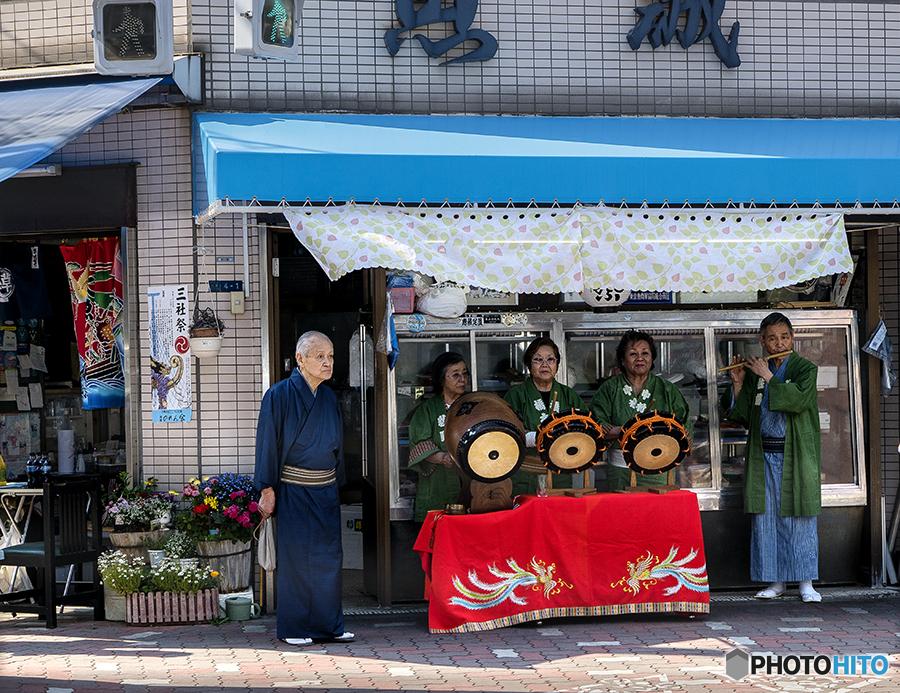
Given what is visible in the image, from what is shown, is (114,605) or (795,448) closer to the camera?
(114,605)

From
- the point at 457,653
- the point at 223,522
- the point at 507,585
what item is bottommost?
the point at 457,653

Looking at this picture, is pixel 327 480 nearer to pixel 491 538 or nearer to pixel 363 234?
pixel 491 538

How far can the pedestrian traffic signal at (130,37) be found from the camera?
232 inches

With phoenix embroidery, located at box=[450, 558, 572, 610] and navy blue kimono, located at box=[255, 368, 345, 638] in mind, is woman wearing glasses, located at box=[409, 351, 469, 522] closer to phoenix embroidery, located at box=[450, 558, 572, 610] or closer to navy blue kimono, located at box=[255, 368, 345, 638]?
phoenix embroidery, located at box=[450, 558, 572, 610]

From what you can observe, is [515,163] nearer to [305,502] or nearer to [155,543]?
[305,502]

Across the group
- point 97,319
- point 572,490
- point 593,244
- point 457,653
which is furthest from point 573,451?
point 97,319

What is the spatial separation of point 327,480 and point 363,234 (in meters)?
1.59

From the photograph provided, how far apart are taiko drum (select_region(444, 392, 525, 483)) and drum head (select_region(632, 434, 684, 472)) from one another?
851 millimetres

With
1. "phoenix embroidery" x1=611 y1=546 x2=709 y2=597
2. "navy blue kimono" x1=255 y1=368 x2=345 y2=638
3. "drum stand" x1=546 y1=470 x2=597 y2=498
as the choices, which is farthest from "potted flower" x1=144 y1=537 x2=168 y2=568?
"phoenix embroidery" x1=611 y1=546 x2=709 y2=597

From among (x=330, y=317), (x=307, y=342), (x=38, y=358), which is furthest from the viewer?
(x=330, y=317)

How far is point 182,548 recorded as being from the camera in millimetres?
7402

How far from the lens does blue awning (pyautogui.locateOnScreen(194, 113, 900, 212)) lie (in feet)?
22.2

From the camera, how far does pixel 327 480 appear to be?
682 centimetres

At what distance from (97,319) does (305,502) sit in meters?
2.74
